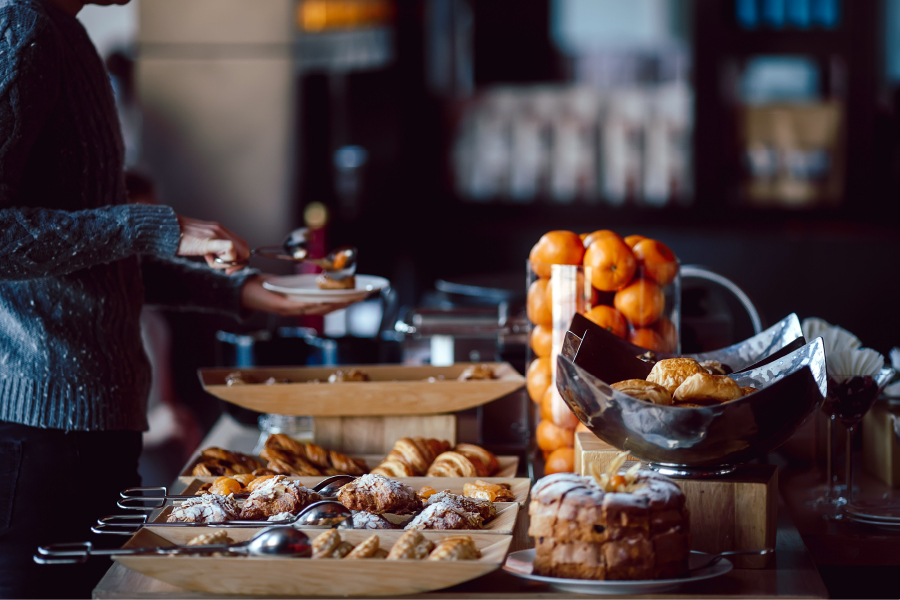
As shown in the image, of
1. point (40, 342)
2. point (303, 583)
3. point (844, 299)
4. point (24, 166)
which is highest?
point (24, 166)

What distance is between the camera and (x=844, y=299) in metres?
4.44

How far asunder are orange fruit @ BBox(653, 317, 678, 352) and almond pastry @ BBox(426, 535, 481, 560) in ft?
1.92

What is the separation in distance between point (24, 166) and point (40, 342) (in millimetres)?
263

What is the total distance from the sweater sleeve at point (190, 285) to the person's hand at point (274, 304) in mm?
14

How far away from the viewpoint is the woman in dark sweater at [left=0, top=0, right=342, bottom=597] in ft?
4.64

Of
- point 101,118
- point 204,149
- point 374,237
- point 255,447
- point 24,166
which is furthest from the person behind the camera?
point 374,237

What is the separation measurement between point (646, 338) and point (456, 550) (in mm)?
597

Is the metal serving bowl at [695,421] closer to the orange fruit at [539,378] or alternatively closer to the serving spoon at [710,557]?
the serving spoon at [710,557]

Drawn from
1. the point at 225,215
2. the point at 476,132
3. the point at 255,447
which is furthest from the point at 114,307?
the point at 476,132

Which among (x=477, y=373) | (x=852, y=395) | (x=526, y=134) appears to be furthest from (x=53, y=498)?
(x=526, y=134)

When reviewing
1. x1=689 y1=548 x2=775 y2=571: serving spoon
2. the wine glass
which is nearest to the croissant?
x1=689 y1=548 x2=775 y2=571: serving spoon

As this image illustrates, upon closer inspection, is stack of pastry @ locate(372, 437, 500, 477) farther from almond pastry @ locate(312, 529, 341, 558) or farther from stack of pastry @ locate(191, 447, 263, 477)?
almond pastry @ locate(312, 529, 341, 558)

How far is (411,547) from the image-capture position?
42.9 inches

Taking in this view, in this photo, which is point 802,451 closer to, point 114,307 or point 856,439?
point 856,439
